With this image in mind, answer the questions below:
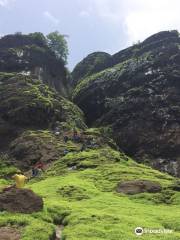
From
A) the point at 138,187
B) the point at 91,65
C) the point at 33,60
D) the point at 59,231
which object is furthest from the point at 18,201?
the point at 91,65

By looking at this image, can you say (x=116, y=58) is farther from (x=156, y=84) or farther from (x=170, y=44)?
(x=156, y=84)

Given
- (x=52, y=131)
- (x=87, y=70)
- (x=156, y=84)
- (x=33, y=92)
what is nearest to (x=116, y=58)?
(x=87, y=70)

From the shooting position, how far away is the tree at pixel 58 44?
6767 inches

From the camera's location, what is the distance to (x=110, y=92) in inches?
4904

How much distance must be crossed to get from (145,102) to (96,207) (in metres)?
72.2

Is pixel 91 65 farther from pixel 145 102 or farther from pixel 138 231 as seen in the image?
pixel 138 231

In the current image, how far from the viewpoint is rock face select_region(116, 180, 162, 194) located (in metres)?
50.7

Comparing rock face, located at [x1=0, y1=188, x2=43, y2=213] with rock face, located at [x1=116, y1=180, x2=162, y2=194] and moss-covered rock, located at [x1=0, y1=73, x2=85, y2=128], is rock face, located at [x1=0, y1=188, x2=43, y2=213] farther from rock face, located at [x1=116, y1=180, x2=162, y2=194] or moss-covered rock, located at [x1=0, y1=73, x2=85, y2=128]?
moss-covered rock, located at [x1=0, y1=73, x2=85, y2=128]

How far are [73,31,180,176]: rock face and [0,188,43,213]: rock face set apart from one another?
188ft

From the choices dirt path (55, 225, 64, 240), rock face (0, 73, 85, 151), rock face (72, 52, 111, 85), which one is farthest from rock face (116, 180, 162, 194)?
rock face (72, 52, 111, 85)

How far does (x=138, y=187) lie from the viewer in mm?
51344

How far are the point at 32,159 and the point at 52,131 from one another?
49.2ft

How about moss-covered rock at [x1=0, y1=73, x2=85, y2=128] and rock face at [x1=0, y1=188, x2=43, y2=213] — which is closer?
rock face at [x1=0, y1=188, x2=43, y2=213]

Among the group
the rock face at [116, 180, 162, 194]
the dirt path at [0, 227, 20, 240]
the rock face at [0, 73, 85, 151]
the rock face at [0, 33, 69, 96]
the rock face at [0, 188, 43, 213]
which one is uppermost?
the rock face at [0, 33, 69, 96]
